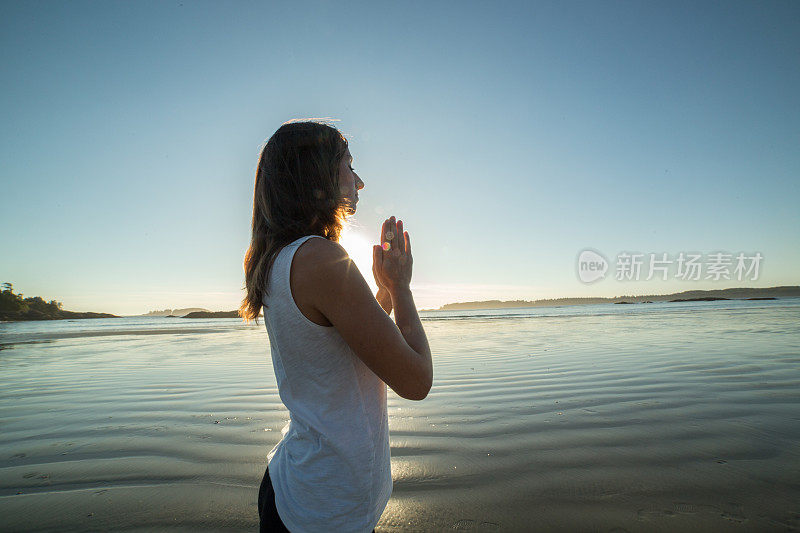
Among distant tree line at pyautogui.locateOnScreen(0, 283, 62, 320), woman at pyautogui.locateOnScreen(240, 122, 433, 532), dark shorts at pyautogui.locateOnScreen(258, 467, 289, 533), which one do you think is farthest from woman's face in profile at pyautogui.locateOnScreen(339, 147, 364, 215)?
distant tree line at pyautogui.locateOnScreen(0, 283, 62, 320)

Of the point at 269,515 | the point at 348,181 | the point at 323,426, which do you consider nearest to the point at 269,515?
the point at 269,515

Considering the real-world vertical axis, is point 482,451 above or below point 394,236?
below

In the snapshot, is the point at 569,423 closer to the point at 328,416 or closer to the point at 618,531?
the point at 618,531

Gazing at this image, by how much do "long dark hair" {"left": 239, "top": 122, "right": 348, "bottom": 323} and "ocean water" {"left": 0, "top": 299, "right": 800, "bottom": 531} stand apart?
1882 mm

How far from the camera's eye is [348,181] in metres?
1.49

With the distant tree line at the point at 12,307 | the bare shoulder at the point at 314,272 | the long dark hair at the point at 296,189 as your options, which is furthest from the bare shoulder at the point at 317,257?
the distant tree line at the point at 12,307

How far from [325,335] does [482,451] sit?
2.70m

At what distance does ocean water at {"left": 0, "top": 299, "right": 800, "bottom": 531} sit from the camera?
2404 millimetres

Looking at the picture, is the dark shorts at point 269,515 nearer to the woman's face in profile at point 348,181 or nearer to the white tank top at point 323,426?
the white tank top at point 323,426

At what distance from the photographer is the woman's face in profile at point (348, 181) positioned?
1467mm

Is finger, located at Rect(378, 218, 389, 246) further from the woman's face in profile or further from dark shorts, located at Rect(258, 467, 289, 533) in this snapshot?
dark shorts, located at Rect(258, 467, 289, 533)

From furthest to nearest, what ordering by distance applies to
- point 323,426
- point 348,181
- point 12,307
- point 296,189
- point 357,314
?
point 12,307 → point 348,181 → point 296,189 → point 323,426 → point 357,314

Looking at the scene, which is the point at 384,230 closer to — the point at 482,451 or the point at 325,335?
the point at 325,335

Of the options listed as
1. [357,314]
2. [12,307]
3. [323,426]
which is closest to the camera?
[357,314]
